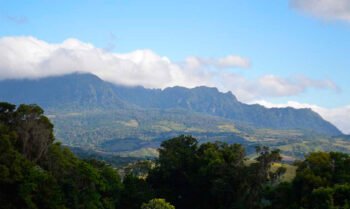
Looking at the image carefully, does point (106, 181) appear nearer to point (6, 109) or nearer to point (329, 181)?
point (6, 109)

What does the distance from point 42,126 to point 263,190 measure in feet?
112

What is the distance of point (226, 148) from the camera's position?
218 feet

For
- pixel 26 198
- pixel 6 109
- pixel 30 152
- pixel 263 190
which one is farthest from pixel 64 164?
pixel 263 190

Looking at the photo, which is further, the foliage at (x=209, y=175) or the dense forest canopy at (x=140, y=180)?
the foliage at (x=209, y=175)

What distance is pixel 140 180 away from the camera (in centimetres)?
6378

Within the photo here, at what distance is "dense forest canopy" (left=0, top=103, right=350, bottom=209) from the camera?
41.1 meters

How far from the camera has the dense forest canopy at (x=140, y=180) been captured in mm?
41125

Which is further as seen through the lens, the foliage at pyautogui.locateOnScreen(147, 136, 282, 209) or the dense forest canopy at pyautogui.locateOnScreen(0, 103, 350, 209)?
the foliage at pyautogui.locateOnScreen(147, 136, 282, 209)

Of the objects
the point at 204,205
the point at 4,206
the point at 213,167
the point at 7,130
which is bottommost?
the point at 204,205

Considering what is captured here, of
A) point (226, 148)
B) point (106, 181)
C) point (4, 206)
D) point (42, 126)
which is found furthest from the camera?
point (226, 148)

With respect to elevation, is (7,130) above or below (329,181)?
above

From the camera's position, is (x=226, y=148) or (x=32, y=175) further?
(x=226, y=148)

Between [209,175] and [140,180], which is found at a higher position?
[209,175]

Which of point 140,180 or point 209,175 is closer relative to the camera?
point 209,175
